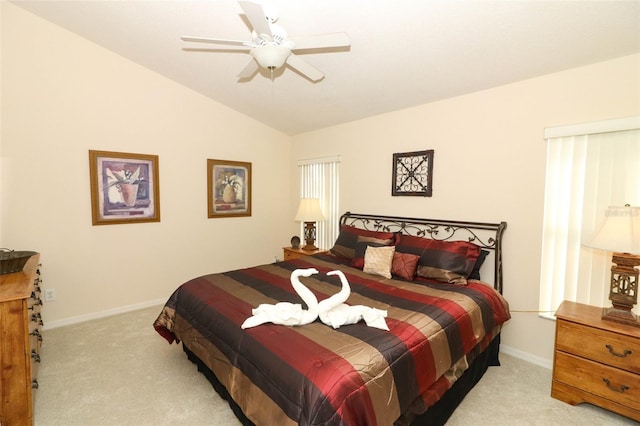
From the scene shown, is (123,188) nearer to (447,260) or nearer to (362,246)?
(362,246)

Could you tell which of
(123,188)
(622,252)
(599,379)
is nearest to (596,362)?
(599,379)

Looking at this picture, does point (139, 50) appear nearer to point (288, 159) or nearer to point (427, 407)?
point (288, 159)

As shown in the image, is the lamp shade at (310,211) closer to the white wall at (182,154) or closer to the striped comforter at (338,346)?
the white wall at (182,154)

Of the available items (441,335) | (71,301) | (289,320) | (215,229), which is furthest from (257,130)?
(441,335)

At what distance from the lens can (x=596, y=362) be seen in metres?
1.97

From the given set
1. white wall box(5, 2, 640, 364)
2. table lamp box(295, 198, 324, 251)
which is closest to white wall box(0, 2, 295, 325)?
white wall box(5, 2, 640, 364)

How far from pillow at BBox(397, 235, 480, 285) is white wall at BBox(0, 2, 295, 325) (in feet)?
9.25

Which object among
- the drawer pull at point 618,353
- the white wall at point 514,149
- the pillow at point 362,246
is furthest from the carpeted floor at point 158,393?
the pillow at point 362,246

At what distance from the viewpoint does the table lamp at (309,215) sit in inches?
163

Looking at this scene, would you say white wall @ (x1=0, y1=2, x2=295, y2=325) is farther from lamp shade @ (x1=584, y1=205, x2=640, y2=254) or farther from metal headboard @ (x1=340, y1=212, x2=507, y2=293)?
lamp shade @ (x1=584, y1=205, x2=640, y2=254)

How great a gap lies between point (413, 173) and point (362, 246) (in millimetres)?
997

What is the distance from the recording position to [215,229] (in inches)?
171

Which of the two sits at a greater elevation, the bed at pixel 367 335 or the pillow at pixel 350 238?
the pillow at pixel 350 238

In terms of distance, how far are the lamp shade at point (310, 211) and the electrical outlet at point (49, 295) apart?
110 inches
